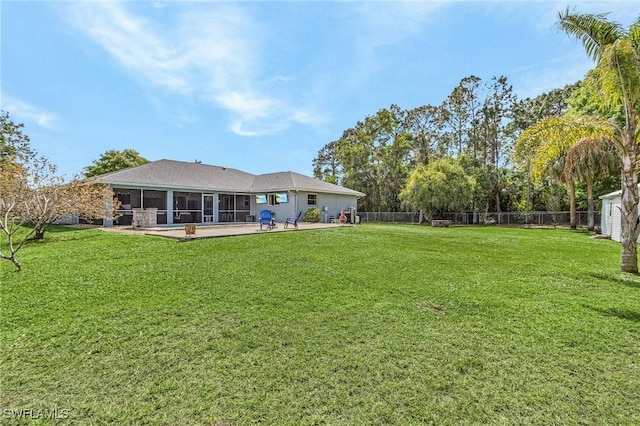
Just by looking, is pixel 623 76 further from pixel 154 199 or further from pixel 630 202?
pixel 154 199

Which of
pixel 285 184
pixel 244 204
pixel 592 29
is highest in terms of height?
pixel 592 29

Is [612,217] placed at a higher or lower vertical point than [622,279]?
higher

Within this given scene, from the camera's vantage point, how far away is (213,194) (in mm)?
20438

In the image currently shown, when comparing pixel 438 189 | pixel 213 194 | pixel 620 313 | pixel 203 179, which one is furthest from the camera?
pixel 438 189

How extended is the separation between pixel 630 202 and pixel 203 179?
2050 centimetres

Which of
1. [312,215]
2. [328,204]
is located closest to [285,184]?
[312,215]

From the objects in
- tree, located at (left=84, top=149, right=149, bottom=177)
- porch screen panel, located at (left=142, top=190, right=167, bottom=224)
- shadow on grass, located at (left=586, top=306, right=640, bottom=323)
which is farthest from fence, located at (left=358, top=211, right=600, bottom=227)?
tree, located at (left=84, top=149, right=149, bottom=177)

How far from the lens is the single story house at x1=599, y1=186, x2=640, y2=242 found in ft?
45.0

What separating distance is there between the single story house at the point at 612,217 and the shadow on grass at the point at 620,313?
39.1 ft

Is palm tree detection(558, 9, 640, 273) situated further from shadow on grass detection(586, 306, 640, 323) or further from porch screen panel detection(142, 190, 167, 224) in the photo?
porch screen panel detection(142, 190, 167, 224)

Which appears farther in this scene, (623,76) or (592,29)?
(592,29)

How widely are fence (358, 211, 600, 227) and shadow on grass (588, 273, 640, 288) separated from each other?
19786mm

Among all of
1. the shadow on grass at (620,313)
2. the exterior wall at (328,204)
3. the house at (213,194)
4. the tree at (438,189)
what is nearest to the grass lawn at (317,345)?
the shadow on grass at (620,313)

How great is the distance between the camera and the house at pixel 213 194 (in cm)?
1802
